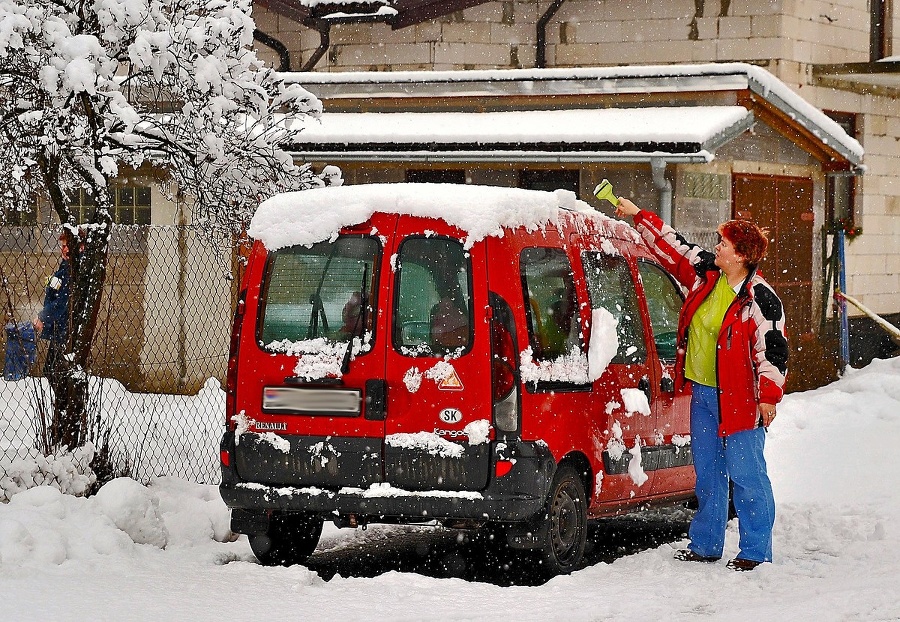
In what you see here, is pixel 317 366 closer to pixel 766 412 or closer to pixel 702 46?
pixel 766 412

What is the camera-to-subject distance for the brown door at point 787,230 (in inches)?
626

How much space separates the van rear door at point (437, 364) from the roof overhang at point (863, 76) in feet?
44.4

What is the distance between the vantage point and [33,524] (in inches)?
282

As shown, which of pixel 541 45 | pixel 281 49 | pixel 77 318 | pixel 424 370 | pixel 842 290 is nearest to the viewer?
pixel 424 370

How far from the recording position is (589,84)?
15195 mm

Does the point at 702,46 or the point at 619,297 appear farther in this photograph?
the point at 702,46

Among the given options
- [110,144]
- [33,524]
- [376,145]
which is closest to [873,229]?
[376,145]

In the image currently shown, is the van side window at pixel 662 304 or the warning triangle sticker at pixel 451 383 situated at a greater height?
the van side window at pixel 662 304

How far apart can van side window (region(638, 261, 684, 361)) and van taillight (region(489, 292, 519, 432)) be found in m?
1.62

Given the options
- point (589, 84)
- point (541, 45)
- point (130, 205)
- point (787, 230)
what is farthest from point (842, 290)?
point (130, 205)

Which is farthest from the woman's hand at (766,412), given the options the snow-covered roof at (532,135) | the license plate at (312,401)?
the snow-covered roof at (532,135)

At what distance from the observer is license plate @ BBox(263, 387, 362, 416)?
6980 mm

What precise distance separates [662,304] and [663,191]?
6066 mm

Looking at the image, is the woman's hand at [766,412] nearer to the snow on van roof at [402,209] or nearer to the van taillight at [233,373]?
the snow on van roof at [402,209]
